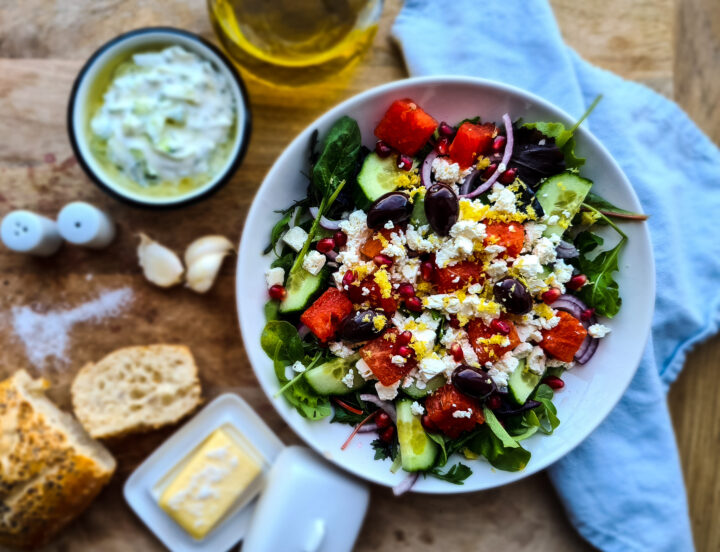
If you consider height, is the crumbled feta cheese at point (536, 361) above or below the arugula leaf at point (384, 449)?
above

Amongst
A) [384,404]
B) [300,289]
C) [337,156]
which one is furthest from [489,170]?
[384,404]

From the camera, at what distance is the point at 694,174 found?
2391 mm

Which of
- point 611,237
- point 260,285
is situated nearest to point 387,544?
point 260,285

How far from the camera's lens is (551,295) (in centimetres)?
183

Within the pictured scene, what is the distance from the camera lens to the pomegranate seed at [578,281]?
1866mm

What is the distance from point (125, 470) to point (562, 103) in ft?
7.22

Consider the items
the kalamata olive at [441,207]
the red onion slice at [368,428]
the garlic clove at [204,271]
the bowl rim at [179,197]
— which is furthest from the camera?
the garlic clove at [204,271]

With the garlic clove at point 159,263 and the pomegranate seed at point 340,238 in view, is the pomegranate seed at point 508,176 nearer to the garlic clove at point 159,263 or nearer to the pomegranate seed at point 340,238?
the pomegranate seed at point 340,238

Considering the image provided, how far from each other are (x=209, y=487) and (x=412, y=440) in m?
0.83

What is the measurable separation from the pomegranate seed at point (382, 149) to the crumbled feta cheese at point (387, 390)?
2.33ft

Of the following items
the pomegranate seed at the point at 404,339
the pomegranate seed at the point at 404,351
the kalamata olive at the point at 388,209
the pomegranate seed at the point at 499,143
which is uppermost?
the pomegranate seed at the point at 499,143

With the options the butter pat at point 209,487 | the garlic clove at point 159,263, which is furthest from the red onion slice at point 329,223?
the butter pat at point 209,487

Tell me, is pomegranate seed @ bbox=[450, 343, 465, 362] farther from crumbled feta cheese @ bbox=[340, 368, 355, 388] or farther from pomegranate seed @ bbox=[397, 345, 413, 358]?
crumbled feta cheese @ bbox=[340, 368, 355, 388]

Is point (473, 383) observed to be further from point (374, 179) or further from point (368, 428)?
point (374, 179)
